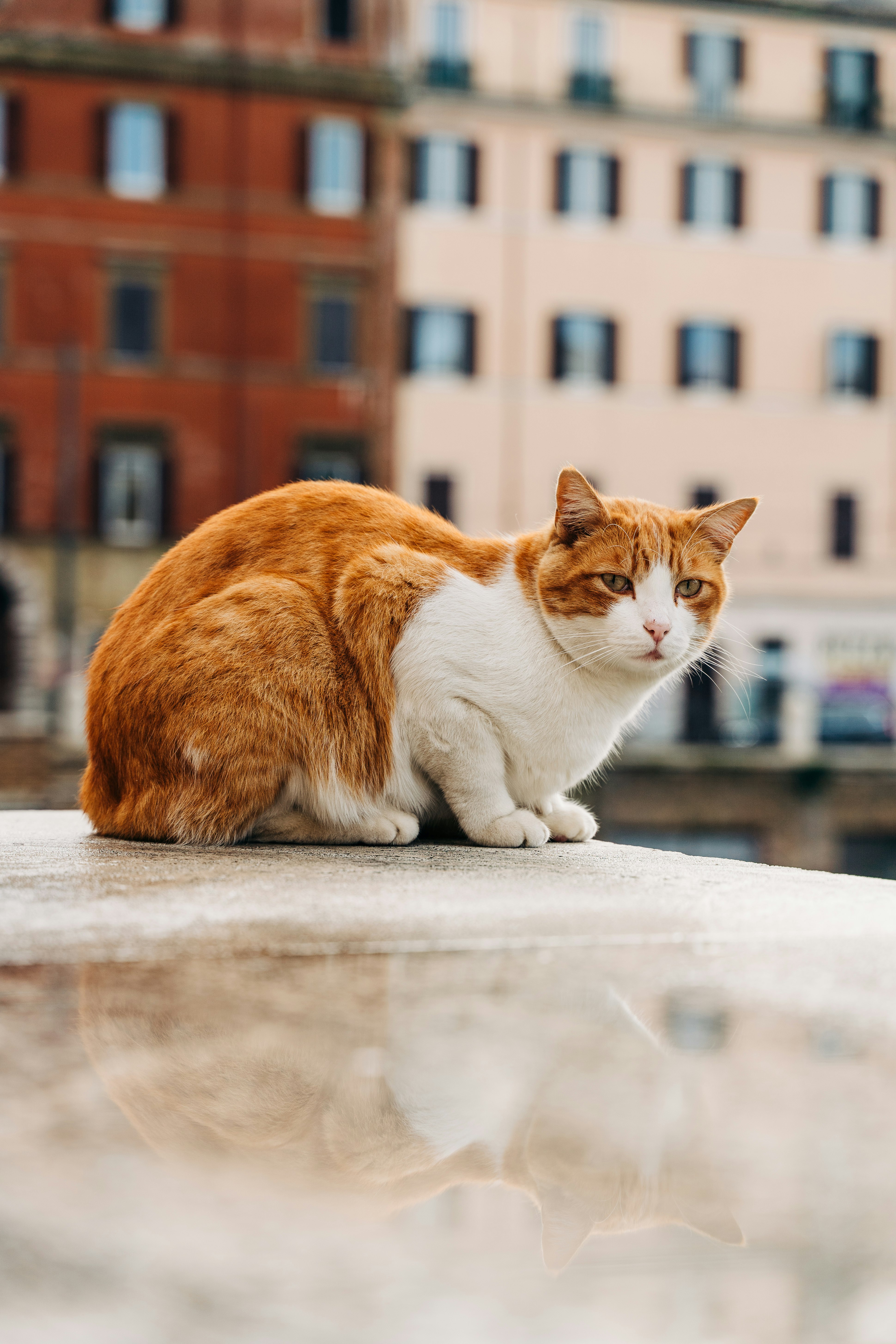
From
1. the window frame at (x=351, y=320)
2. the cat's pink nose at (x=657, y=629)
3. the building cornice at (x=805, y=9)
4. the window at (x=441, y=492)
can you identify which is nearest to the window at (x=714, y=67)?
the building cornice at (x=805, y=9)

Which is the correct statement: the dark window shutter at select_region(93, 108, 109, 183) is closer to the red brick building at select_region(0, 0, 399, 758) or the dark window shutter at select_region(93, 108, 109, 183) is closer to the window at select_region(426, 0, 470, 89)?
the red brick building at select_region(0, 0, 399, 758)

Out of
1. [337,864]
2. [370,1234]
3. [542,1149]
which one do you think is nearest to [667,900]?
[337,864]

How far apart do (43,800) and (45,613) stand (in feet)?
20.5

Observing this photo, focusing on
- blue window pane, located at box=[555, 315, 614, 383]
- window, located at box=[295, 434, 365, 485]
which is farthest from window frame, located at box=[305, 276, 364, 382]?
blue window pane, located at box=[555, 315, 614, 383]

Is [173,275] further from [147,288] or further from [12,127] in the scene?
[12,127]

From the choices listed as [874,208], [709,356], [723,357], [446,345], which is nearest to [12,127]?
[446,345]

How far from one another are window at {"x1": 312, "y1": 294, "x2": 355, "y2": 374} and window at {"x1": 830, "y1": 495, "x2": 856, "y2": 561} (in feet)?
26.1

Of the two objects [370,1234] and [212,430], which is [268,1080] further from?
[212,430]

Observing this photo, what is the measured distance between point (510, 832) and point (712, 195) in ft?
68.8

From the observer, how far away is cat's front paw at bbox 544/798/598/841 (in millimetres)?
3240

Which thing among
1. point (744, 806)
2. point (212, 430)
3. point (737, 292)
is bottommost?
point (744, 806)

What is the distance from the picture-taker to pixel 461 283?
69.3 ft

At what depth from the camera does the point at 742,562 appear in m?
22.0

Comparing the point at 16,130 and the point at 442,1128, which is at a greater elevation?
the point at 16,130
